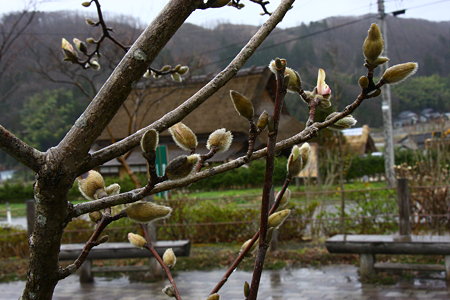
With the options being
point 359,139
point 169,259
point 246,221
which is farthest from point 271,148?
point 359,139

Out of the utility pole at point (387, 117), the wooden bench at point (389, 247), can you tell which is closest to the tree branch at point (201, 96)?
the wooden bench at point (389, 247)

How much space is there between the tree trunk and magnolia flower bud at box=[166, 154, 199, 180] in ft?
0.31

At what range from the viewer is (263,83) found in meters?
13.1

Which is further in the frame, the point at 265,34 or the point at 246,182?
the point at 246,182

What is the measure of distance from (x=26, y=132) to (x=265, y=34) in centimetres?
2738

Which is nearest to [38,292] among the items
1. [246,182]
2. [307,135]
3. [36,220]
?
[36,220]

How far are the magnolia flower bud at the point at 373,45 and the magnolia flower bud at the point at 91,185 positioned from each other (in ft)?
1.07

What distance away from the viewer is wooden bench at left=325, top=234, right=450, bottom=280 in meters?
5.77

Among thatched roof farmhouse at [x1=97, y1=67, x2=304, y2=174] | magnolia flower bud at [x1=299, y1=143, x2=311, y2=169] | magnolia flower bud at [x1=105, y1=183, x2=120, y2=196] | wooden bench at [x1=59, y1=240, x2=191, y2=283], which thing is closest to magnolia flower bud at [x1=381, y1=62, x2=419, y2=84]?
magnolia flower bud at [x1=299, y1=143, x2=311, y2=169]

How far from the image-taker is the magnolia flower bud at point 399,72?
598 millimetres

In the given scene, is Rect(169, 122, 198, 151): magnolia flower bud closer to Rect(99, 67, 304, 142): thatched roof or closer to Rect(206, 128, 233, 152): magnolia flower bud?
Rect(206, 128, 233, 152): magnolia flower bud

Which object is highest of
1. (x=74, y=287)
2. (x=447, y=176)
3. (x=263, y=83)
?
(x=263, y=83)

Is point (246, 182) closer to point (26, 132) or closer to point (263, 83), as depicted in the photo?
point (263, 83)

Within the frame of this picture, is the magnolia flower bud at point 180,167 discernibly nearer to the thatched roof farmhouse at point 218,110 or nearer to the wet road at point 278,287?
the wet road at point 278,287
